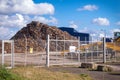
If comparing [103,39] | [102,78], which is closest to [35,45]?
[103,39]

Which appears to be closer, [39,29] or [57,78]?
[57,78]

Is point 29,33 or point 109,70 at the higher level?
point 29,33

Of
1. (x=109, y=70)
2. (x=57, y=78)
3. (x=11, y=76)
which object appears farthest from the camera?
(x=109, y=70)

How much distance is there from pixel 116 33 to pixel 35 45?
67.4ft

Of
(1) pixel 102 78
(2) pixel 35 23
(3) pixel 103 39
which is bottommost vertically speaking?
(1) pixel 102 78

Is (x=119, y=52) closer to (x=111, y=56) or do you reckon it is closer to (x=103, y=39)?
(x=111, y=56)

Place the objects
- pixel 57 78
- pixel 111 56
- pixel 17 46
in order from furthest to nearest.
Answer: pixel 17 46
pixel 111 56
pixel 57 78

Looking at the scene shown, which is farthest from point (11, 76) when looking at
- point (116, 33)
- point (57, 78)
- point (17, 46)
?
point (17, 46)

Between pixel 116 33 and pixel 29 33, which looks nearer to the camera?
pixel 116 33

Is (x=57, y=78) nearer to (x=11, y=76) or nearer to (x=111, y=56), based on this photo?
(x=11, y=76)

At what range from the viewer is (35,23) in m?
83.3

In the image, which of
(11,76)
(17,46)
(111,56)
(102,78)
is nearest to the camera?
(11,76)

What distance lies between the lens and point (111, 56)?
160 ft

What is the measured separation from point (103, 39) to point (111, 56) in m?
7.50
